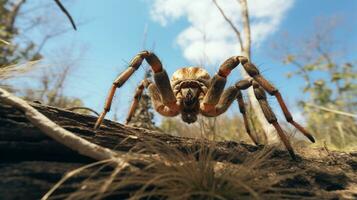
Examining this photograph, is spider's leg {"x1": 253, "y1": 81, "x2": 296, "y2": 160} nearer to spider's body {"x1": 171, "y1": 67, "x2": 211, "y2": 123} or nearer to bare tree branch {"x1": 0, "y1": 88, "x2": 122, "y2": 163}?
spider's body {"x1": 171, "y1": 67, "x2": 211, "y2": 123}

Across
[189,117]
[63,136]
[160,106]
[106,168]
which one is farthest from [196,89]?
[63,136]

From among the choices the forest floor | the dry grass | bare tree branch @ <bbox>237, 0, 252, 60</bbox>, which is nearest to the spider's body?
the forest floor

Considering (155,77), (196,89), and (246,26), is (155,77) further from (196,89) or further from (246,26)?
(246,26)

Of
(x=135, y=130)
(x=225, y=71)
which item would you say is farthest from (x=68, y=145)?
(x=225, y=71)

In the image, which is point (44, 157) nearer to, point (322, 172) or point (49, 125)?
point (49, 125)

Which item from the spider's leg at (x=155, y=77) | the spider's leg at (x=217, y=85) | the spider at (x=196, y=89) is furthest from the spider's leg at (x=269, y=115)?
the spider's leg at (x=155, y=77)

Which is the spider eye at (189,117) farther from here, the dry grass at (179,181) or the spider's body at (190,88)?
the dry grass at (179,181)
